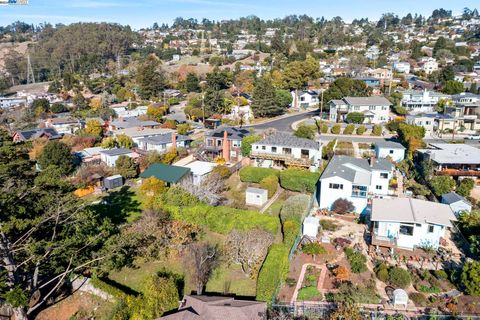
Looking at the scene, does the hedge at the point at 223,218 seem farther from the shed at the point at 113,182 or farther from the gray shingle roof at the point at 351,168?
the shed at the point at 113,182

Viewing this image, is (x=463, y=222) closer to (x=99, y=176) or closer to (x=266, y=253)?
(x=266, y=253)

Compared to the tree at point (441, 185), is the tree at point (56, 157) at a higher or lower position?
higher

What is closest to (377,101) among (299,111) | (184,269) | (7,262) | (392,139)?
(392,139)

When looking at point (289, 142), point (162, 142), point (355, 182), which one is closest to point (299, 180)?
point (355, 182)

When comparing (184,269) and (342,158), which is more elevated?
(342,158)

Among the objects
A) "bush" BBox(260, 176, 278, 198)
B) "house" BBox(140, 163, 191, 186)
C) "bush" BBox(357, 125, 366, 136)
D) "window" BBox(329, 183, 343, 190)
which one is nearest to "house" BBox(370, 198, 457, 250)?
"window" BBox(329, 183, 343, 190)

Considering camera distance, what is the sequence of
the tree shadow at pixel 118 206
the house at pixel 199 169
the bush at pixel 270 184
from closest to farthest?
the tree shadow at pixel 118 206
the bush at pixel 270 184
the house at pixel 199 169

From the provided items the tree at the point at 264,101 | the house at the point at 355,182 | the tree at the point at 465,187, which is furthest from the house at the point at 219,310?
the tree at the point at 264,101
